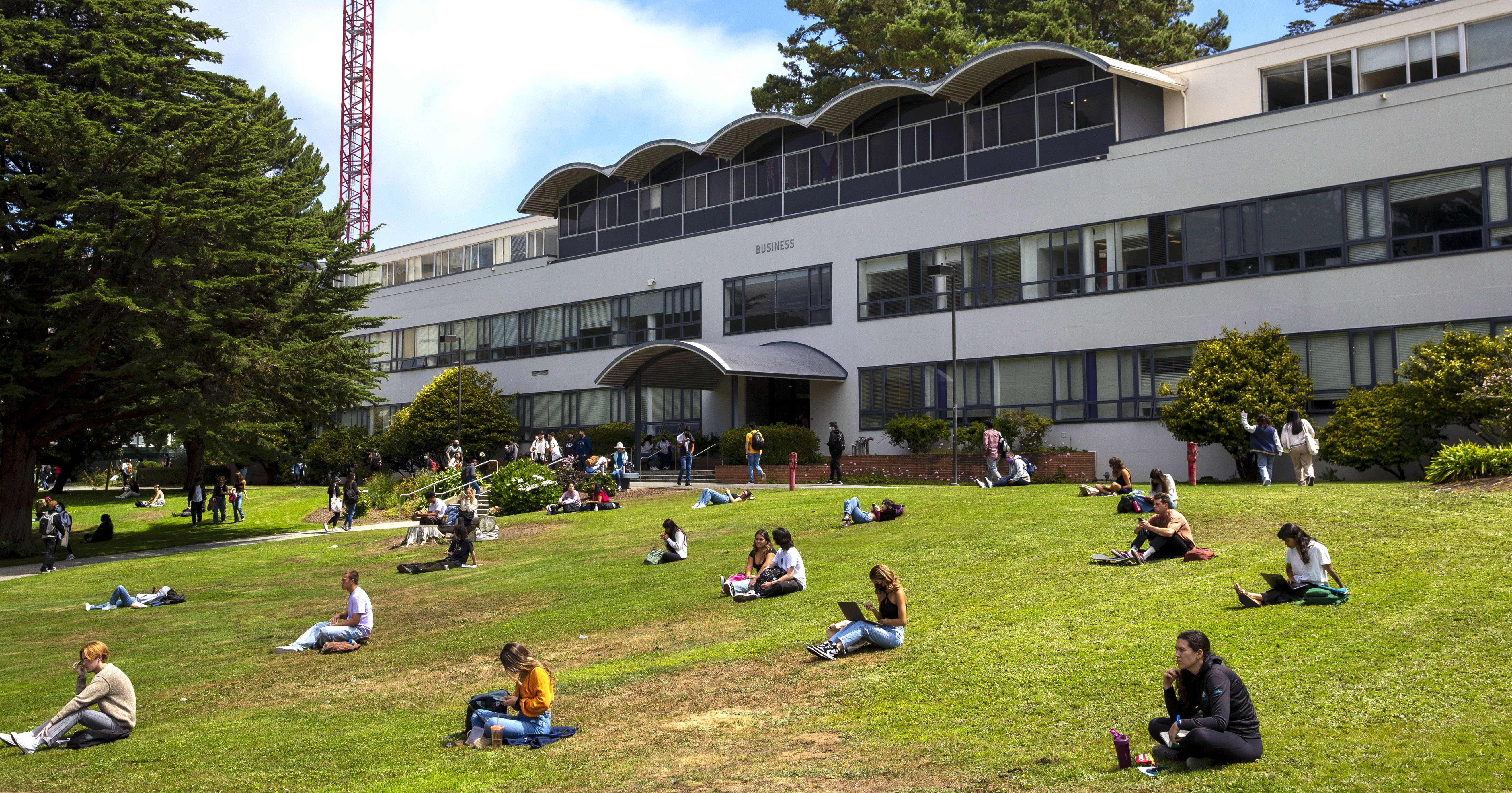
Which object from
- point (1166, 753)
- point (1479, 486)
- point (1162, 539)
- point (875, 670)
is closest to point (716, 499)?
point (1162, 539)

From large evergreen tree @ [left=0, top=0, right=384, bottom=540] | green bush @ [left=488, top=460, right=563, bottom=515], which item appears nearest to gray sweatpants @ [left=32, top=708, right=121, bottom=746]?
large evergreen tree @ [left=0, top=0, right=384, bottom=540]

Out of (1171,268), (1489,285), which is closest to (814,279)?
(1171,268)

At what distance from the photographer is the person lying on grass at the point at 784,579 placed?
1497cm

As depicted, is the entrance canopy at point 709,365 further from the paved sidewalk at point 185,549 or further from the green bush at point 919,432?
the paved sidewalk at point 185,549

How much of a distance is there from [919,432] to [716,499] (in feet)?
29.2

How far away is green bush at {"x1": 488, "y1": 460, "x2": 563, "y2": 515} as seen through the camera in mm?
30734

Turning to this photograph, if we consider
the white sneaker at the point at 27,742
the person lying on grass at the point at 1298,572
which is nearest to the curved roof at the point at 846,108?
the person lying on grass at the point at 1298,572

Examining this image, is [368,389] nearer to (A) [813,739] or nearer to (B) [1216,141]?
(B) [1216,141]

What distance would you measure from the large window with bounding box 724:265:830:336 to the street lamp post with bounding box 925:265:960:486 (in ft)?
16.7

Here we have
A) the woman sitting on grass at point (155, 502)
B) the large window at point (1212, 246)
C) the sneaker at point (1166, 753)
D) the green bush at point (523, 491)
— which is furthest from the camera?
the woman sitting on grass at point (155, 502)

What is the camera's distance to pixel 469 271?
54344mm

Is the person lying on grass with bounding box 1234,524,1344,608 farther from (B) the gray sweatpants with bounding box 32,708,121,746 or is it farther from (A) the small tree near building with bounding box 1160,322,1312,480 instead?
(A) the small tree near building with bounding box 1160,322,1312,480

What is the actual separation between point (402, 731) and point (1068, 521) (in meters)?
12.0

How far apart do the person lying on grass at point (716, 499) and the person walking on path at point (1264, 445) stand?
11484 mm
